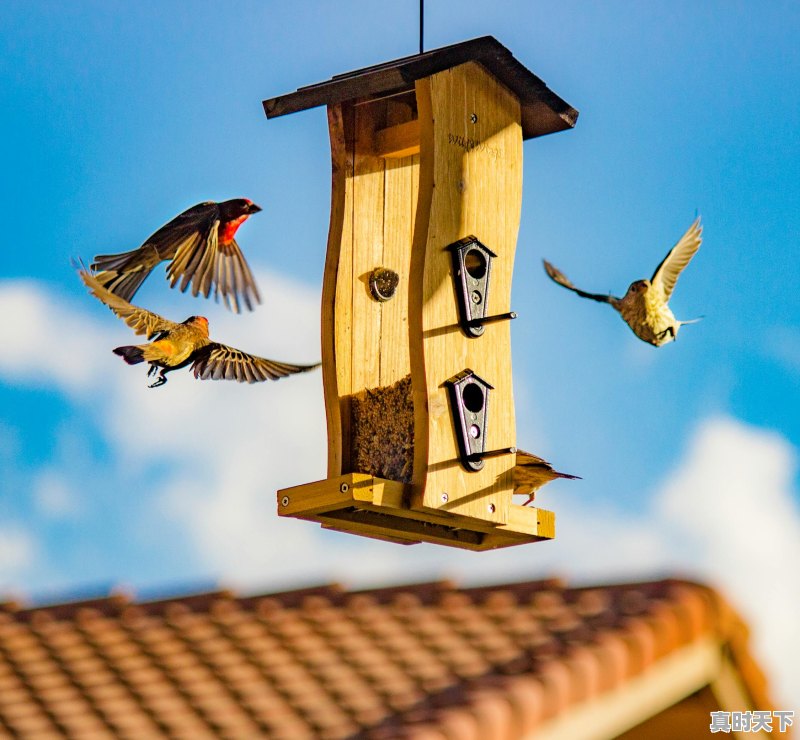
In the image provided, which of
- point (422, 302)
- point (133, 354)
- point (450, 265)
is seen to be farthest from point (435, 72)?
point (133, 354)

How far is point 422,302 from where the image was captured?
5352mm

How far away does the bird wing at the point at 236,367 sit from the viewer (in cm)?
590

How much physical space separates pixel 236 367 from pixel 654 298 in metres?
1.51

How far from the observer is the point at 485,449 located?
18.0ft

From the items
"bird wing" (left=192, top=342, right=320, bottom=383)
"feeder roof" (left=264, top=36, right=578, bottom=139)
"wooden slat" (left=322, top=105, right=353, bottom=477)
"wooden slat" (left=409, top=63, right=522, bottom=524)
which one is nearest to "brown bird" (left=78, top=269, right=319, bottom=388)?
"bird wing" (left=192, top=342, right=320, bottom=383)

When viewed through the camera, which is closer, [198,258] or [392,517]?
[392,517]

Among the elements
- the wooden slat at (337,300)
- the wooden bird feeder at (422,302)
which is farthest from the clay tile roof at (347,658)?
the wooden slat at (337,300)

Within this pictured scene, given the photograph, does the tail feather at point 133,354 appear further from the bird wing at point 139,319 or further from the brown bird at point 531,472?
the brown bird at point 531,472

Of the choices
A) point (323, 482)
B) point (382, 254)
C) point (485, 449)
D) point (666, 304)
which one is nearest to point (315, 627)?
point (323, 482)

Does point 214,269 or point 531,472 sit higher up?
point 214,269

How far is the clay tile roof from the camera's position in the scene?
435 centimetres

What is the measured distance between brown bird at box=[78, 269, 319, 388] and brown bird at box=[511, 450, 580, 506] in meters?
0.78

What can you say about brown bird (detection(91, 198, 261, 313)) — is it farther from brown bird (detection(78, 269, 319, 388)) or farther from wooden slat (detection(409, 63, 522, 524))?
wooden slat (detection(409, 63, 522, 524))

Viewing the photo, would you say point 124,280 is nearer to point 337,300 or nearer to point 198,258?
point 198,258
